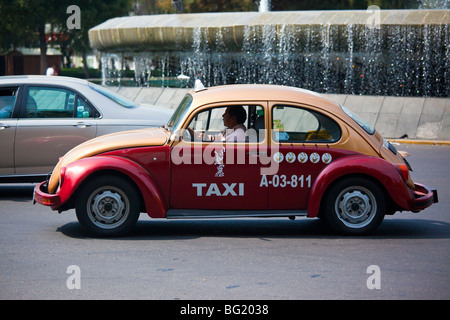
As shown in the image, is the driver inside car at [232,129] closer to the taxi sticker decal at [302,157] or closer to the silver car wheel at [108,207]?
the taxi sticker decal at [302,157]

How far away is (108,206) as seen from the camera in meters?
7.47

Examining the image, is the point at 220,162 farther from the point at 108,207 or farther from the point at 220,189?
the point at 108,207

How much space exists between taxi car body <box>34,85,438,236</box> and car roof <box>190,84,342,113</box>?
2 cm

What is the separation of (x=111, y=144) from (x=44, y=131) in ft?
8.64

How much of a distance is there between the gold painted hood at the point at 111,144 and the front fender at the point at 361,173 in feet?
5.16

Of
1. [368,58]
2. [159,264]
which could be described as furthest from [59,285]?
[368,58]

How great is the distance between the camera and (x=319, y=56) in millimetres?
21250

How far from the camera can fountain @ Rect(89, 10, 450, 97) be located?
20.1m

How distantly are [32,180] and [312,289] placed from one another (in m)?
5.32

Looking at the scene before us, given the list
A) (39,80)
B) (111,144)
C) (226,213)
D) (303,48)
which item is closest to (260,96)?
(226,213)
